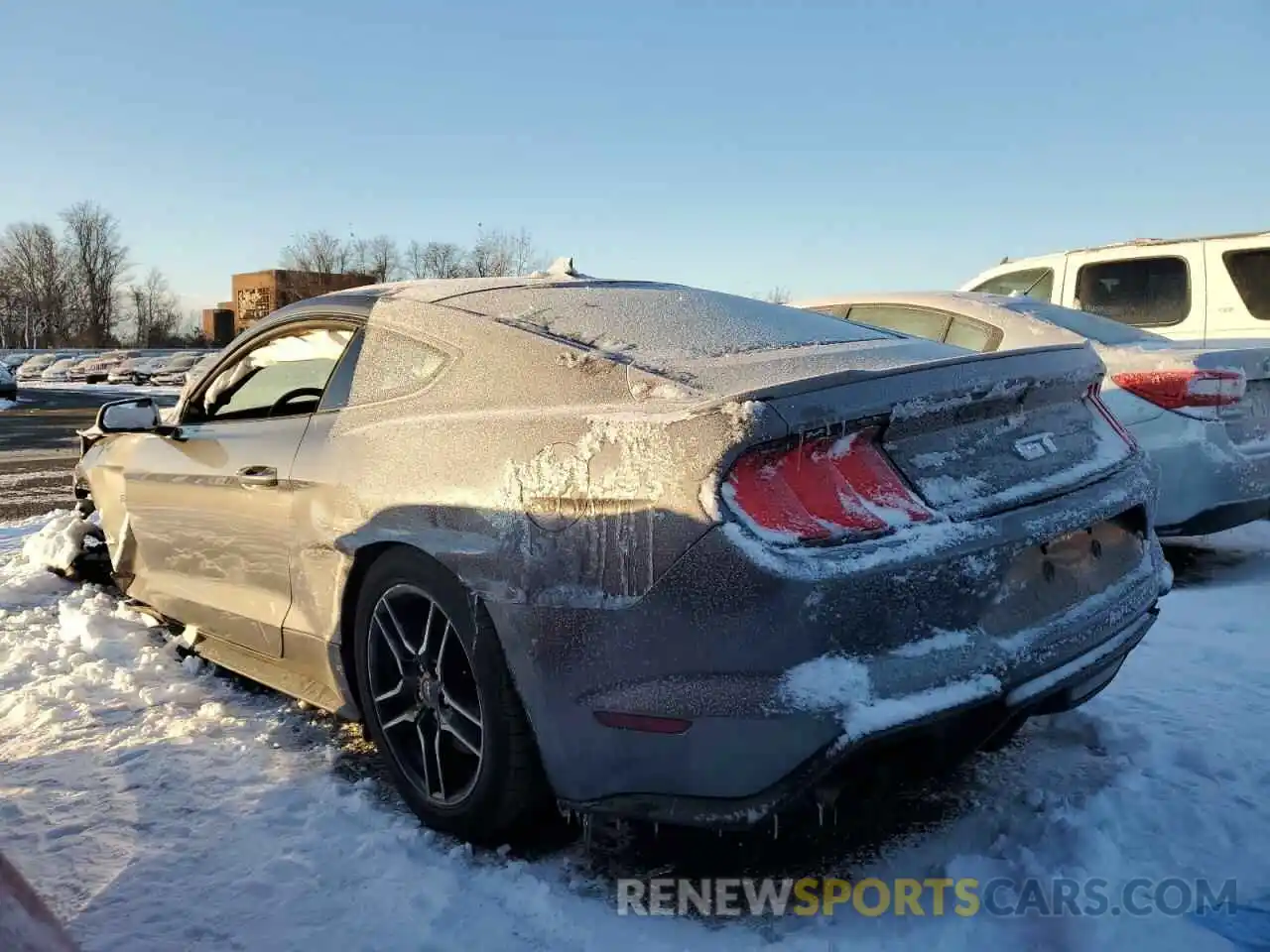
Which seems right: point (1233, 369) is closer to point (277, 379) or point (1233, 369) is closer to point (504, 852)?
point (504, 852)

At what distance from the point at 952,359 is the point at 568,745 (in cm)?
124

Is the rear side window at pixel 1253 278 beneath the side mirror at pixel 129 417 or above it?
above

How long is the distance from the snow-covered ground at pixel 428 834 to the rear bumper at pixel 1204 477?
1.26 m

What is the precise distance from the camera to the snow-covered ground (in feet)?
6.57

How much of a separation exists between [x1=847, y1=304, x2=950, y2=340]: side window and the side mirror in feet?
11.7

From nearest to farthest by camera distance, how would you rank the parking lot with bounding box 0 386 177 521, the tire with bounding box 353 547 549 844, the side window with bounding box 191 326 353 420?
the tire with bounding box 353 547 549 844 < the side window with bounding box 191 326 353 420 < the parking lot with bounding box 0 386 177 521

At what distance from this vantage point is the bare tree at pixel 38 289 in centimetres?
7556

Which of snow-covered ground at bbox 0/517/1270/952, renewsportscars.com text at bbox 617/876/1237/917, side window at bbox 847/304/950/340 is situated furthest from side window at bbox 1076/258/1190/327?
renewsportscars.com text at bbox 617/876/1237/917

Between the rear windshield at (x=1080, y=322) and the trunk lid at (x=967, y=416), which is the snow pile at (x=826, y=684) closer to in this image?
the trunk lid at (x=967, y=416)

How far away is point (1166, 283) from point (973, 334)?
118 inches

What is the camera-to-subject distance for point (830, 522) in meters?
1.87

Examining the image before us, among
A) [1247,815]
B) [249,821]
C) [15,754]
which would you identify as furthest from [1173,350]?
[15,754]

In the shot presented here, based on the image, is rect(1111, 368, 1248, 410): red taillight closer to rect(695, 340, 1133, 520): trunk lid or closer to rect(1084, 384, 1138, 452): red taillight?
rect(1084, 384, 1138, 452): red taillight

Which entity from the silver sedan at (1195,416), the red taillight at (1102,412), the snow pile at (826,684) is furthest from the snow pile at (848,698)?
the silver sedan at (1195,416)
